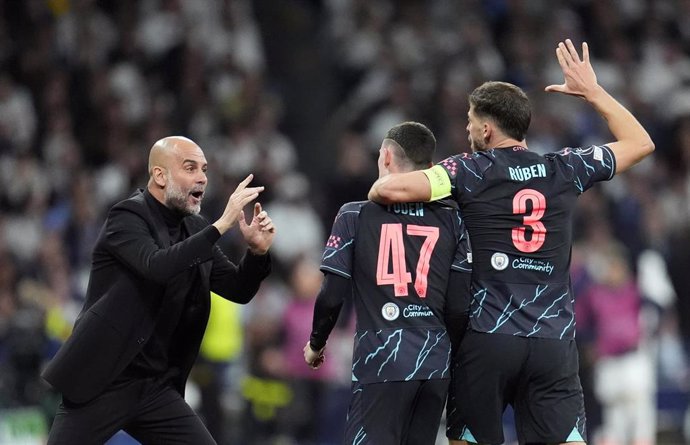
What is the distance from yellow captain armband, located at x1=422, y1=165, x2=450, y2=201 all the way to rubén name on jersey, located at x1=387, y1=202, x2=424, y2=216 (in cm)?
18

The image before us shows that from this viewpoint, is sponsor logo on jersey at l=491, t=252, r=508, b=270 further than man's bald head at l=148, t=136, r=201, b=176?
No

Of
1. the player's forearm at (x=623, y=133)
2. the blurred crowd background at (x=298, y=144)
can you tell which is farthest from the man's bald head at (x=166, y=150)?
the blurred crowd background at (x=298, y=144)

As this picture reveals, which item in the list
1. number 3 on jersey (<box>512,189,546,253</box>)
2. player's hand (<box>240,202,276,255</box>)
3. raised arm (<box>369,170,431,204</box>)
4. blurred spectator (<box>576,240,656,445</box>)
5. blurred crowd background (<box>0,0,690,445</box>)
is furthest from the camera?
blurred spectator (<box>576,240,656,445</box>)

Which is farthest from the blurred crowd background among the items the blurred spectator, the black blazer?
the black blazer

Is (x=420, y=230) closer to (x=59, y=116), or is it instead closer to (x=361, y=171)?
(x=361, y=171)

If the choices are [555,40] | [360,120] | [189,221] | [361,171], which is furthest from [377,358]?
[555,40]

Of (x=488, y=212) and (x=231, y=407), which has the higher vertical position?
(x=488, y=212)

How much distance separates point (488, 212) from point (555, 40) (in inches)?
400

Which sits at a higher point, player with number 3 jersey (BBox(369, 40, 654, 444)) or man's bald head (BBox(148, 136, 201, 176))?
man's bald head (BBox(148, 136, 201, 176))

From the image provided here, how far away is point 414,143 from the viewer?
6383 millimetres

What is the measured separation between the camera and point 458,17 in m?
16.2

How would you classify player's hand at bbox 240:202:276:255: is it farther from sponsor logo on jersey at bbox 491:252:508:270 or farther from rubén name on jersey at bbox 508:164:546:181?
rubén name on jersey at bbox 508:164:546:181

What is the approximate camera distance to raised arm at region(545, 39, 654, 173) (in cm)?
643

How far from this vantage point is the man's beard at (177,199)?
6.61m
